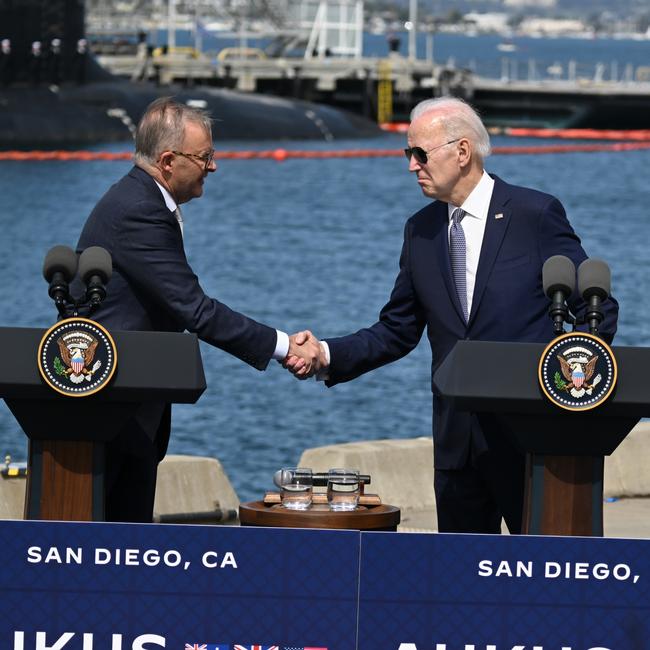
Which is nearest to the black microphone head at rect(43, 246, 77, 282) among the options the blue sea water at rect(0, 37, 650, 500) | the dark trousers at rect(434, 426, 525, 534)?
the blue sea water at rect(0, 37, 650, 500)

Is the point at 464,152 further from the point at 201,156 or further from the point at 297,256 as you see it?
the point at 297,256

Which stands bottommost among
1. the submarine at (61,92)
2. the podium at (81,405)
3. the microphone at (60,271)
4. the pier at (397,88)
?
the podium at (81,405)

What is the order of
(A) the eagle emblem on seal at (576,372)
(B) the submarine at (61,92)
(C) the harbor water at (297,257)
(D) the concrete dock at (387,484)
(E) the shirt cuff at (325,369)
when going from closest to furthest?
(A) the eagle emblem on seal at (576,372), (E) the shirt cuff at (325,369), (D) the concrete dock at (387,484), (C) the harbor water at (297,257), (B) the submarine at (61,92)

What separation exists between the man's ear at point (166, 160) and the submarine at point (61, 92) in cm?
4400

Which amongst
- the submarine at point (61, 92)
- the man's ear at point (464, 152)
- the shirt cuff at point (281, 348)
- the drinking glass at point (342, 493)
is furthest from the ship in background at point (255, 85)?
the drinking glass at point (342, 493)

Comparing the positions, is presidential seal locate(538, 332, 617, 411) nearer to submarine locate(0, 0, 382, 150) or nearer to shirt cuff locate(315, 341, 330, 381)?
shirt cuff locate(315, 341, 330, 381)

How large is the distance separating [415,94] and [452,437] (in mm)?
65757

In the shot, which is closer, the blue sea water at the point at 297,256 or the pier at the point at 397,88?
the blue sea water at the point at 297,256

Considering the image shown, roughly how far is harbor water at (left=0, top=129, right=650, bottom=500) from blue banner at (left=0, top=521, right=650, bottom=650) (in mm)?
506

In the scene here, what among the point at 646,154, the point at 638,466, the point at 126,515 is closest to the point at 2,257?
the point at 638,466

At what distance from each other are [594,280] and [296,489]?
1.09m

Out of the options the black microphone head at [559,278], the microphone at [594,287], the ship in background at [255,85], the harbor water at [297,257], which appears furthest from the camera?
the ship in background at [255,85]

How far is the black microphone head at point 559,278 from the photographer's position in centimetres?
489

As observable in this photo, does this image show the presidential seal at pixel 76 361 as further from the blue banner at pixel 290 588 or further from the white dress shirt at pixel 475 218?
the white dress shirt at pixel 475 218
